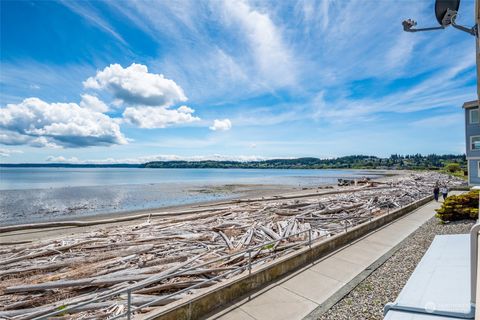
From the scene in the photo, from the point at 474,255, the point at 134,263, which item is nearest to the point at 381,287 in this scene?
the point at 474,255

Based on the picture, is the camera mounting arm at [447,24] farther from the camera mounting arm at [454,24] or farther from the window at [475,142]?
the window at [475,142]

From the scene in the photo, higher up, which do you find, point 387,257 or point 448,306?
point 448,306

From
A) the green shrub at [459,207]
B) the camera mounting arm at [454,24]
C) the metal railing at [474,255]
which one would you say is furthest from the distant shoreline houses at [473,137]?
the metal railing at [474,255]

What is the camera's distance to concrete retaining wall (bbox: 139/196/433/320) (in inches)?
227

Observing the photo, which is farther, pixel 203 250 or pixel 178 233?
pixel 178 233

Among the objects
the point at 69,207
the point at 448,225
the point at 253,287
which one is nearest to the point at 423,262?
the point at 253,287

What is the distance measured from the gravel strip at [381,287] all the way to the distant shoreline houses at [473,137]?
19.4 meters

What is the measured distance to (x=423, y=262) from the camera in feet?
16.6

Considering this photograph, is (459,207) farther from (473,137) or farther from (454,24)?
(473,137)

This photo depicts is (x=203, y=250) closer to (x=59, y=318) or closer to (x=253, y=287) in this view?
(x=253, y=287)

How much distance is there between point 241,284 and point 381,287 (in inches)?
158

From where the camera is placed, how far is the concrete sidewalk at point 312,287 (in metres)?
6.29

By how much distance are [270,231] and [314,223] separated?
3603mm

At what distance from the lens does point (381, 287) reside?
7.35 metres
